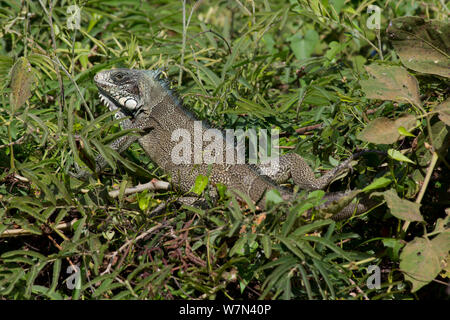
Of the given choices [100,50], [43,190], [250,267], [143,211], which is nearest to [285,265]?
[250,267]

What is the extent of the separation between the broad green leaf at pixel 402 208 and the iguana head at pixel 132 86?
1.86 meters

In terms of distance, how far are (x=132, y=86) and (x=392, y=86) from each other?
1847 millimetres

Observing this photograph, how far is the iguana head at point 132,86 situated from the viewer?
155 inches

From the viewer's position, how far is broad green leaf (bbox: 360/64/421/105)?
9.08ft

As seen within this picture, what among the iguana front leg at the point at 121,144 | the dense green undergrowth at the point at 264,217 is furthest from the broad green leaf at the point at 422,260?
the iguana front leg at the point at 121,144

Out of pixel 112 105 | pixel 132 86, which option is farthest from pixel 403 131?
pixel 112 105

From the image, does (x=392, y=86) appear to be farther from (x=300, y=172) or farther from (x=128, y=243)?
(x=128, y=243)

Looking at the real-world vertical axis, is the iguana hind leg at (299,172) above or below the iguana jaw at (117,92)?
below

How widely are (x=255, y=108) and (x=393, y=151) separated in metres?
1.05

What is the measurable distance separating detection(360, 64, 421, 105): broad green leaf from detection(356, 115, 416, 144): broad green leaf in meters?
0.11

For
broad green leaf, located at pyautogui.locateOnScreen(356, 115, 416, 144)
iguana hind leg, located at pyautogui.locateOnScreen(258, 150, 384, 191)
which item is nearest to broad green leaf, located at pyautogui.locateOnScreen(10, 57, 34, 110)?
iguana hind leg, located at pyautogui.locateOnScreen(258, 150, 384, 191)

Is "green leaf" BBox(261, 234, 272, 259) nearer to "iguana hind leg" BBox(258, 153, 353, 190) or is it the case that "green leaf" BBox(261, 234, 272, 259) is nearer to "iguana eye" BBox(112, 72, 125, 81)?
"iguana hind leg" BBox(258, 153, 353, 190)

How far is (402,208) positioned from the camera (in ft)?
8.41

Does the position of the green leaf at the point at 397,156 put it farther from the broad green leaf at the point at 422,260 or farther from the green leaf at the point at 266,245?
the green leaf at the point at 266,245
